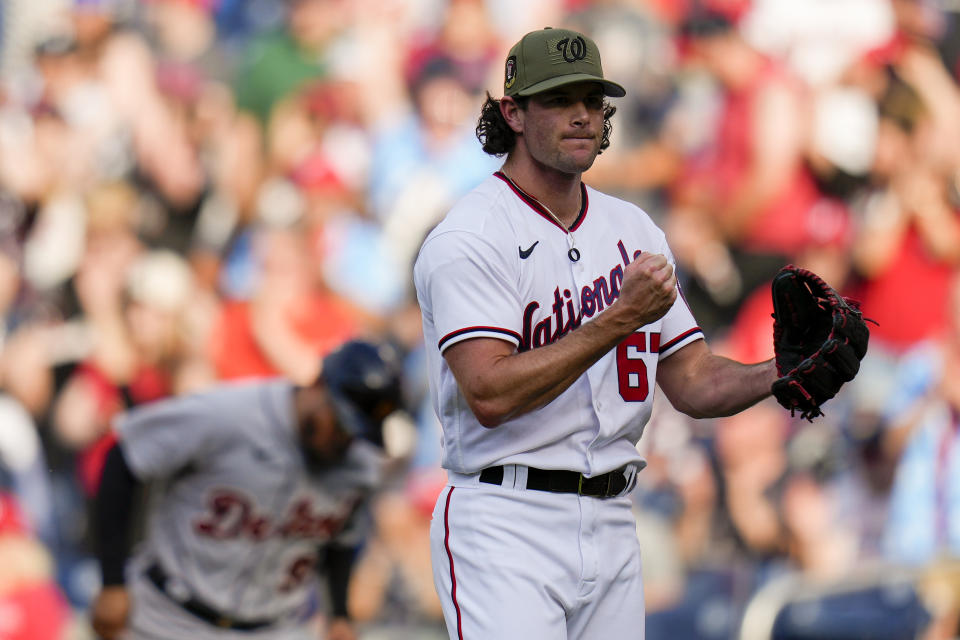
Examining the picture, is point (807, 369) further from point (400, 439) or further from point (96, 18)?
point (96, 18)

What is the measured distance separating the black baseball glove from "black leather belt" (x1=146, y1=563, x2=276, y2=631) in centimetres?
240

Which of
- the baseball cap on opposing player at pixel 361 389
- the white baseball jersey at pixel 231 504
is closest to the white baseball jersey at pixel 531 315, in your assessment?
the baseball cap on opposing player at pixel 361 389

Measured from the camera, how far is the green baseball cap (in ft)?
9.98

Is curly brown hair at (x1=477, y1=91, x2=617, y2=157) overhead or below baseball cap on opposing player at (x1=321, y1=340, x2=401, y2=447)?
overhead

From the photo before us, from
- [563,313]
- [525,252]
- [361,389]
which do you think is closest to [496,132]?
[525,252]

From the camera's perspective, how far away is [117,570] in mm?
4316

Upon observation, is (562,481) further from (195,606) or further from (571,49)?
(195,606)

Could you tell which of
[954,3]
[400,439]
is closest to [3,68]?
[400,439]

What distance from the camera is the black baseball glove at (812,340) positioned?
114 inches

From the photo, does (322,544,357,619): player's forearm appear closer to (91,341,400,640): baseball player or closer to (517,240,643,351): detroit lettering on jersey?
(91,341,400,640): baseball player

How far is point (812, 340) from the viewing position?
3037 mm

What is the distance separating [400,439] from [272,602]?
111 inches

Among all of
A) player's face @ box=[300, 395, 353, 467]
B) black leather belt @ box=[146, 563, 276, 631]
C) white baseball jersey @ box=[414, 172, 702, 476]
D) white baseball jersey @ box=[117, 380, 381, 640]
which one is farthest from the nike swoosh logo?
black leather belt @ box=[146, 563, 276, 631]

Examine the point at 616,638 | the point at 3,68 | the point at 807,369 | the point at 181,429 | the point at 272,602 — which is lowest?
the point at 272,602
